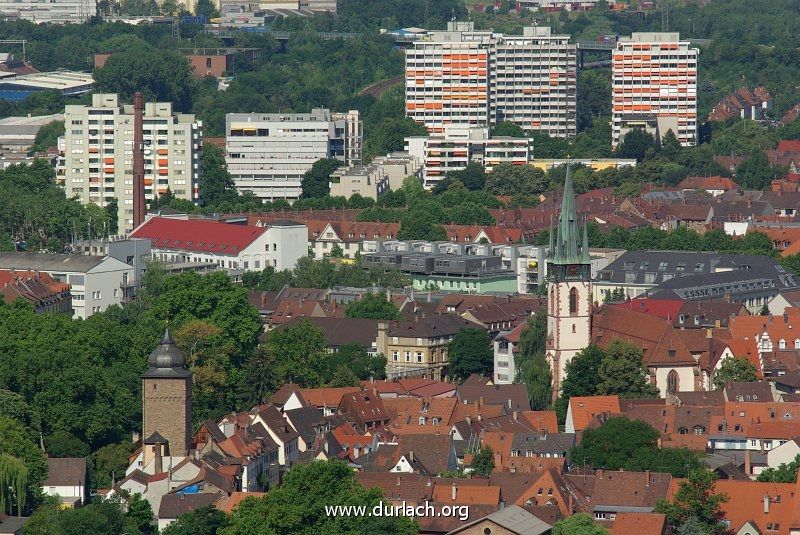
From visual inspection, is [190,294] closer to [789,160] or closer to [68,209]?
[68,209]

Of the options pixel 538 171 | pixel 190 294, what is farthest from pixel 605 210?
pixel 190 294

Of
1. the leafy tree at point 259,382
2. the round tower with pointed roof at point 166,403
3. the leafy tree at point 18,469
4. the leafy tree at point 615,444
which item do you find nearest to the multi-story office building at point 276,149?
the leafy tree at point 259,382

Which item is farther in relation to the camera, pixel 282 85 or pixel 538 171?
pixel 282 85

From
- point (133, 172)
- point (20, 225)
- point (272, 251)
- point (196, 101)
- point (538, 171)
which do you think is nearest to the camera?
point (272, 251)

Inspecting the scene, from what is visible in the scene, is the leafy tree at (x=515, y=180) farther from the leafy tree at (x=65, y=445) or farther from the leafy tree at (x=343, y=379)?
the leafy tree at (x=65, y=445)

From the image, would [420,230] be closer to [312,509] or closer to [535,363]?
[535,363]

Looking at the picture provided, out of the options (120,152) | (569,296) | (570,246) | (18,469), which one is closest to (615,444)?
(18,469)
